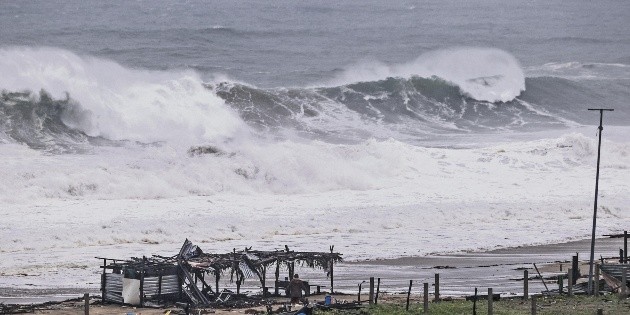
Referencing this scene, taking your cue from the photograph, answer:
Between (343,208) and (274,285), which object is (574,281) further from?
(343,208)

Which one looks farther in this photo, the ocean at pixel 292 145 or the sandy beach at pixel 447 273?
the ocean at pixel 292 145

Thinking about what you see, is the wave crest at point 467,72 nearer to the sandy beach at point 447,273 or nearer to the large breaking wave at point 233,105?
the large breaking wave at point 233,105

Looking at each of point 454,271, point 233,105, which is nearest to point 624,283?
point 454,271

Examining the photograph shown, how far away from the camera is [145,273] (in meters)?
23.3

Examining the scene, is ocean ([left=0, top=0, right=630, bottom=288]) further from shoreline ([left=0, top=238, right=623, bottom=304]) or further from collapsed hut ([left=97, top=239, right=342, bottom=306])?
collapsed hut ([left=97, top=239, right=342, bottom=306])

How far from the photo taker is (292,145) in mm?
46000

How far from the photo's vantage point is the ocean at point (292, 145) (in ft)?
112

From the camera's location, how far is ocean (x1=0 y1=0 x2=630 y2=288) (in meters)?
34.0

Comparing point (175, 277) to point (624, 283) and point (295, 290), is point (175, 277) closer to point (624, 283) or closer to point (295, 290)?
point (295, 290)

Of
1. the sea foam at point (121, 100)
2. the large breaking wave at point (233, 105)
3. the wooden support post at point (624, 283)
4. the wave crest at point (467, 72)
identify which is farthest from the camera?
the wave crest at point (467, 72)

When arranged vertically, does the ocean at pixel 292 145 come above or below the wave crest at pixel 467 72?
below

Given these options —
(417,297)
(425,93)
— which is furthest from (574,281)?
(425,93)

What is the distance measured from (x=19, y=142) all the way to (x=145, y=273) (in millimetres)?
22456

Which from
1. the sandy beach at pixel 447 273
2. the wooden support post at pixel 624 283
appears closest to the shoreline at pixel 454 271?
the sandy beach at pixel 447 273
